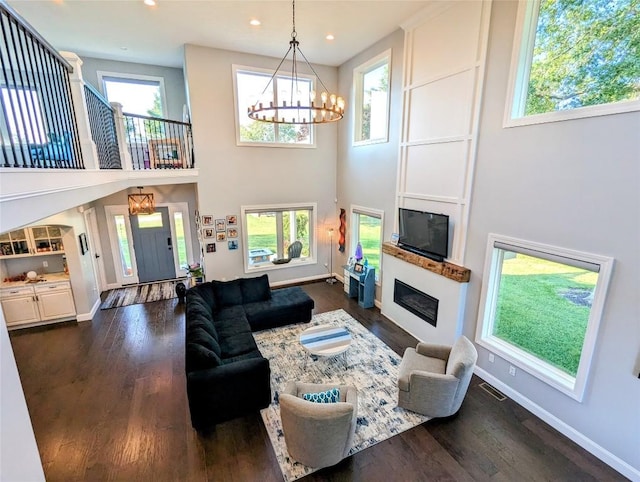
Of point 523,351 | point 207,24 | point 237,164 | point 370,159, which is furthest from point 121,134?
point 523,351

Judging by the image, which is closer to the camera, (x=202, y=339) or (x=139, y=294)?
(x=202, y=339)

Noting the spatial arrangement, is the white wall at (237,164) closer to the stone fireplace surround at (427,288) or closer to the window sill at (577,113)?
the stone fireplace surround at (427,288)

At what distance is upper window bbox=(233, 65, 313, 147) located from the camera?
679 cm

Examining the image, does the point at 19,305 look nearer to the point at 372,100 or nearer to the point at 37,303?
the point at 37,303

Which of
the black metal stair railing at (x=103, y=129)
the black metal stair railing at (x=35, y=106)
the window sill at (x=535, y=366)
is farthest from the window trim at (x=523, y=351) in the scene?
the black metal stair railing at (x=103, y=129)

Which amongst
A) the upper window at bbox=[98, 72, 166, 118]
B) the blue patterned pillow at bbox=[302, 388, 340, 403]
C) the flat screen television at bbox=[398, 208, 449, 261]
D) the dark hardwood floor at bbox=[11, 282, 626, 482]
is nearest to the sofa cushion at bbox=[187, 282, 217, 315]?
the dark hardwood floor at bbox=[11, 282, 626, 482]

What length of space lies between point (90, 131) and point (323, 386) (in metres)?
4.27

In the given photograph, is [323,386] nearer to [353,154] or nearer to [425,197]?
[425,197]

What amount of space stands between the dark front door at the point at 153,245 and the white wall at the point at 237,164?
76.6 inches

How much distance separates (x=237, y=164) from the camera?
22.9ft

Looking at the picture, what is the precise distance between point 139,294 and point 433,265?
706cm

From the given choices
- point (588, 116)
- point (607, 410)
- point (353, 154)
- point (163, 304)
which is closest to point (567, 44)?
point (588, 116)

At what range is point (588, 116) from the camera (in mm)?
3037

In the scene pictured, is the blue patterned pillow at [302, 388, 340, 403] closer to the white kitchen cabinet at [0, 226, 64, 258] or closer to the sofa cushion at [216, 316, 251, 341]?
the sofa cushion at [216, 316, 251, 341]
